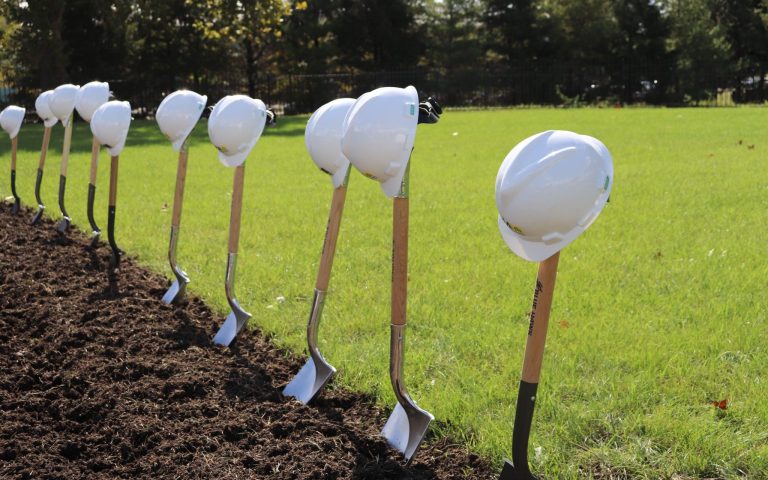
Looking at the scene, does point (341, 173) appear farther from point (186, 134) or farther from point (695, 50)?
point (695, 50)

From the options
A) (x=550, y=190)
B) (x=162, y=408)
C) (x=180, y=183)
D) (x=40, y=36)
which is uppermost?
(x=40, y=36)

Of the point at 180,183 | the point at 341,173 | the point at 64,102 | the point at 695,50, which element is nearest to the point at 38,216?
the point at 64,102

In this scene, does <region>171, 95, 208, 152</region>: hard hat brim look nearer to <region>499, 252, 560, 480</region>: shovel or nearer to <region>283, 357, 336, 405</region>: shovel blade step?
<region>283, 357, 336, 405</region>: shovel blade step

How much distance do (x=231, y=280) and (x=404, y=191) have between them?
5.68 ft

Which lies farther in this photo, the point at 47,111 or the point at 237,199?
the point at 47,111

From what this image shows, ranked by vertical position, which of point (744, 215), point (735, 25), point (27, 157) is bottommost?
point (27, 157)

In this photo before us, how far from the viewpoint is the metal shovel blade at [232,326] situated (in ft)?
13.3

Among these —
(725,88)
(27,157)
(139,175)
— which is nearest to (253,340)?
(139,175)

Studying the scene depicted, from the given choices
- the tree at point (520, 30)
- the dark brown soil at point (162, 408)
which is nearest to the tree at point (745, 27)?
the tree at point (520, 30)

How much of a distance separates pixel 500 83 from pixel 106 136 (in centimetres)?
2683

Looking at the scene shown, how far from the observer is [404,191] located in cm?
277

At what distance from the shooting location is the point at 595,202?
2.07 meters

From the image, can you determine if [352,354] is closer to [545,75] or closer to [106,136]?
[106,136]

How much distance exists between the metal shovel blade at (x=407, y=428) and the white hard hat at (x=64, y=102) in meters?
4.48
